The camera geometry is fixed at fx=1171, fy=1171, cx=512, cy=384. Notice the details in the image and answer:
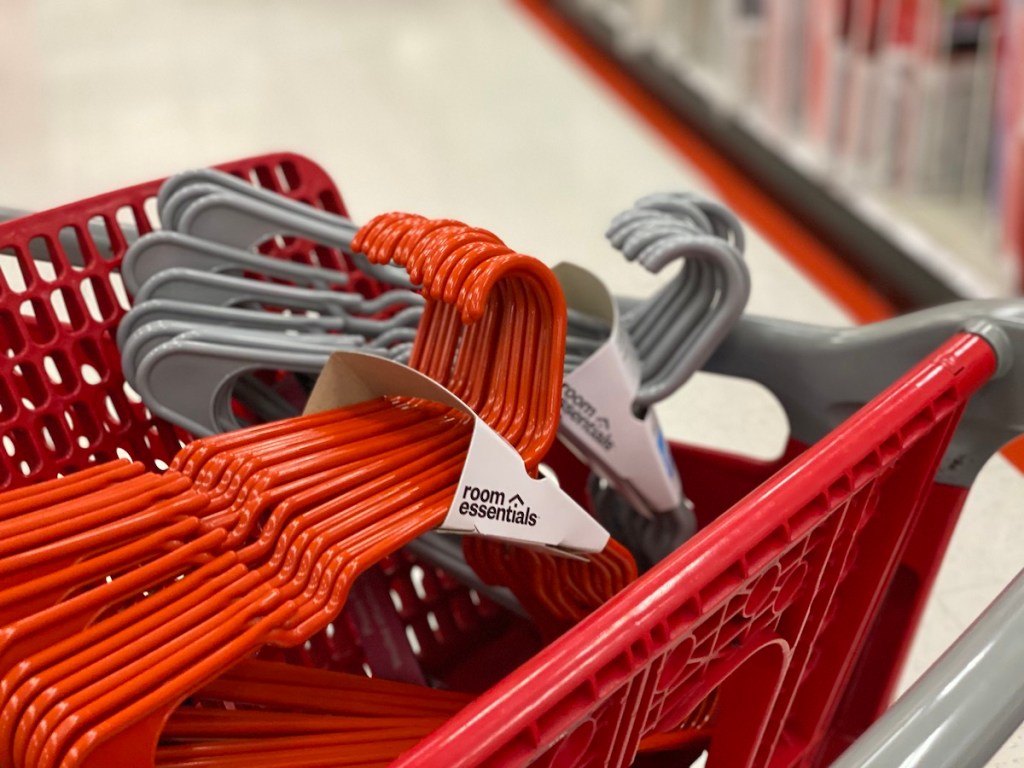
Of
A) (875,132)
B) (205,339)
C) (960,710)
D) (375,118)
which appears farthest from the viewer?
(375,118)

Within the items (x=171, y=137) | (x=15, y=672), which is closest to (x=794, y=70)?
(x=171, y=137)

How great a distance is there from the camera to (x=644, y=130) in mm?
2922

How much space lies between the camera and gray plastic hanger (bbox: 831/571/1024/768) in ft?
1.76

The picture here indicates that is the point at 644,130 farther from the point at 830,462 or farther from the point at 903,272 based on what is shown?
the point at 830,462

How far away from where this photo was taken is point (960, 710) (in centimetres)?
55

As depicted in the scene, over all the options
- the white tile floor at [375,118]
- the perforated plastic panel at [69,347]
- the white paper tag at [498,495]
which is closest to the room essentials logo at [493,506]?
the white paper tag at [498,495]

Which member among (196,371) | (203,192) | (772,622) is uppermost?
(203,192)

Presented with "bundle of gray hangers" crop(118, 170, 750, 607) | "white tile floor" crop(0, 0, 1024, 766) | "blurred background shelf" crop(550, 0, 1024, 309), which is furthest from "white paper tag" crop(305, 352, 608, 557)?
"blurred background shelf" crop(550, 0, 1024, 309)

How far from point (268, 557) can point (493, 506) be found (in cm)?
13

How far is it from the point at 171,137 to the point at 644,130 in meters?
1.15

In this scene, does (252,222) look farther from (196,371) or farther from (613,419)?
(613,419)

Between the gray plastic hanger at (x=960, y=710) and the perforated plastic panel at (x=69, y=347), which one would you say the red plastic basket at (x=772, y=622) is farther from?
the perforated plastic panel at (x=69, y=347)

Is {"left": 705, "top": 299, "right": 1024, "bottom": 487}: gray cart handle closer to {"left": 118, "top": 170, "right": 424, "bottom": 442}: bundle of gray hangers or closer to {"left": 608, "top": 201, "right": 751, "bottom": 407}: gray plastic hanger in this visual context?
{"left": 608, "top": 201, "right": 751, "bottom": 407}: gray plastic hanger

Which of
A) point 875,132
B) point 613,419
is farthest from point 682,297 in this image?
point 875,132
